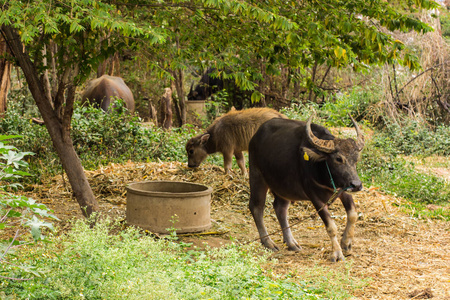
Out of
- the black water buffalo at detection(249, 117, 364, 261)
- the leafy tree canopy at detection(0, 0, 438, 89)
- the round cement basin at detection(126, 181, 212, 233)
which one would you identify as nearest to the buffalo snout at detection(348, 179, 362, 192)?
the black water buffalo at detection(249, 117, 364, 261)

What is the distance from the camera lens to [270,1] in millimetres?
6367

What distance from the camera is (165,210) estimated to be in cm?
668

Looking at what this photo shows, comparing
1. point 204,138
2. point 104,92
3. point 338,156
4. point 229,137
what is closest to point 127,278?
point 338,156

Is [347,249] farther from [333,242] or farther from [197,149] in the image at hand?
[197,149]

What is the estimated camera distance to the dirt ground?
205 inches

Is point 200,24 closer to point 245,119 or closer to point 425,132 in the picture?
point 245,119

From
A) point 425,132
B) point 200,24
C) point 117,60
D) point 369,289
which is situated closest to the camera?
point 369,289

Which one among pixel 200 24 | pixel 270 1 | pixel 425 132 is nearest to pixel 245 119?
pixel 200 24

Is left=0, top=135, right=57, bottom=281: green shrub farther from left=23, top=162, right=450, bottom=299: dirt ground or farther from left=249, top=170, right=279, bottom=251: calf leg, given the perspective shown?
left=249, top=170, right=279, bottom=251: calf leg

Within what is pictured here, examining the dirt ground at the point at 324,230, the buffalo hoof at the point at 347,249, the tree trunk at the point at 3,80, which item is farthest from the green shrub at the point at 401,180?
the tree trunk at the point at 3,80

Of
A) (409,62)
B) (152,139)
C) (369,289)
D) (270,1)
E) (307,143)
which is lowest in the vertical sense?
(152,139)

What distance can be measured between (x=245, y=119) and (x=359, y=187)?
16.1 feet

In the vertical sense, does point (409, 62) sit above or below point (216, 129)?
above

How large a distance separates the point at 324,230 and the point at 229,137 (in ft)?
10.8
